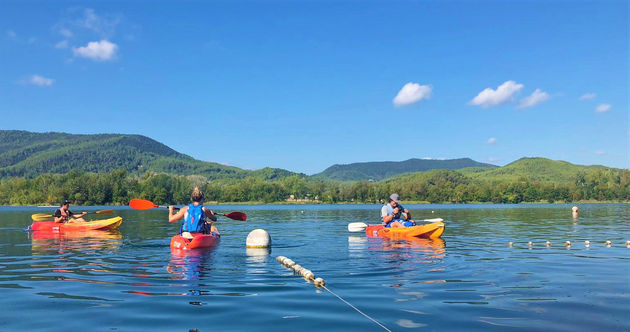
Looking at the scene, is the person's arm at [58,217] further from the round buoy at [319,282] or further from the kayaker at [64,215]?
the round buoy at [319,282]

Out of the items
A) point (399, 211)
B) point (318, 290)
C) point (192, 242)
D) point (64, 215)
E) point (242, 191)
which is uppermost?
point (242, 191)

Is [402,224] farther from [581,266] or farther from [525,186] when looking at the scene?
[525,186]

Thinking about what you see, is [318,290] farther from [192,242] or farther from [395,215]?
[395,215]

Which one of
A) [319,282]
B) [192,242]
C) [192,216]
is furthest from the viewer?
[192,216]

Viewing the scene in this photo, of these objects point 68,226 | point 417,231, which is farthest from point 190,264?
point 68,226

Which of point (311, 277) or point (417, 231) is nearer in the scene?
point (311, 277)

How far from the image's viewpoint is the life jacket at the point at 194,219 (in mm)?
17547

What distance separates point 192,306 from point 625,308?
25.8 ft

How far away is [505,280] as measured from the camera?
1147 cm

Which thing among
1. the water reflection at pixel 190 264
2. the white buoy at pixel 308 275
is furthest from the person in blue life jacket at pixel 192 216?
the white buoy at pixel 308 275

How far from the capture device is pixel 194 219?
17688mm

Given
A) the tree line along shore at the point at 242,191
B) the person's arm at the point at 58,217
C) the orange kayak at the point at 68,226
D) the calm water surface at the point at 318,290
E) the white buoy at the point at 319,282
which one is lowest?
the calm water surface at the point at 318,290

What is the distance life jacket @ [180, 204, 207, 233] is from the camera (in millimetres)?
17547

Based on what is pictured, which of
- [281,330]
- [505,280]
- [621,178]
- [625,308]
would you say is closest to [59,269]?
[281,330]
